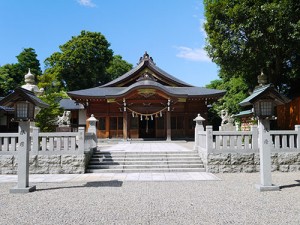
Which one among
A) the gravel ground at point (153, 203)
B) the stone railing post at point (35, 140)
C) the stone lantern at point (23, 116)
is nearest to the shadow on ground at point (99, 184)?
the gravel ground at point (153, 203)

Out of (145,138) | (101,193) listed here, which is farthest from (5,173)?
(145,138)

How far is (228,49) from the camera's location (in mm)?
15242

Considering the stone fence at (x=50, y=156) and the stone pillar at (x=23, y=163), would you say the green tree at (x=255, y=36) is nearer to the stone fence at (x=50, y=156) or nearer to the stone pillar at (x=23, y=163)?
the stone fence at (x=50, y=156)

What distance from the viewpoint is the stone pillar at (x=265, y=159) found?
304 inches

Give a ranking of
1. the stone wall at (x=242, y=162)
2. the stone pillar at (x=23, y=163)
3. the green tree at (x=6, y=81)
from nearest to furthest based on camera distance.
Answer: the stone pillar at (x=23, y=163) < the stone wall at (x=242, y=162) < the green tree at (x=6, y=81)

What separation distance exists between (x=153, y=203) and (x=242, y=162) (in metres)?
5.65

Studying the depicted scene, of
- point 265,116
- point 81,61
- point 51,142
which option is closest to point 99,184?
point 51,142

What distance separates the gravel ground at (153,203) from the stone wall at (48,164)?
6.33 ft

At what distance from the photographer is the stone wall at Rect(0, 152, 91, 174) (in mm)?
10656

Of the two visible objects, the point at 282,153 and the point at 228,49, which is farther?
the point at 228,49

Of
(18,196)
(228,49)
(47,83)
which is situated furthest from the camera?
(47,83)

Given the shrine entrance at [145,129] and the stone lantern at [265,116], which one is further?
the shrine entrance at [145,129]

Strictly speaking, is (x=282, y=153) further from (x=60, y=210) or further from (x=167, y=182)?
(x=60, y=210)

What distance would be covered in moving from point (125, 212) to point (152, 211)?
56cm
